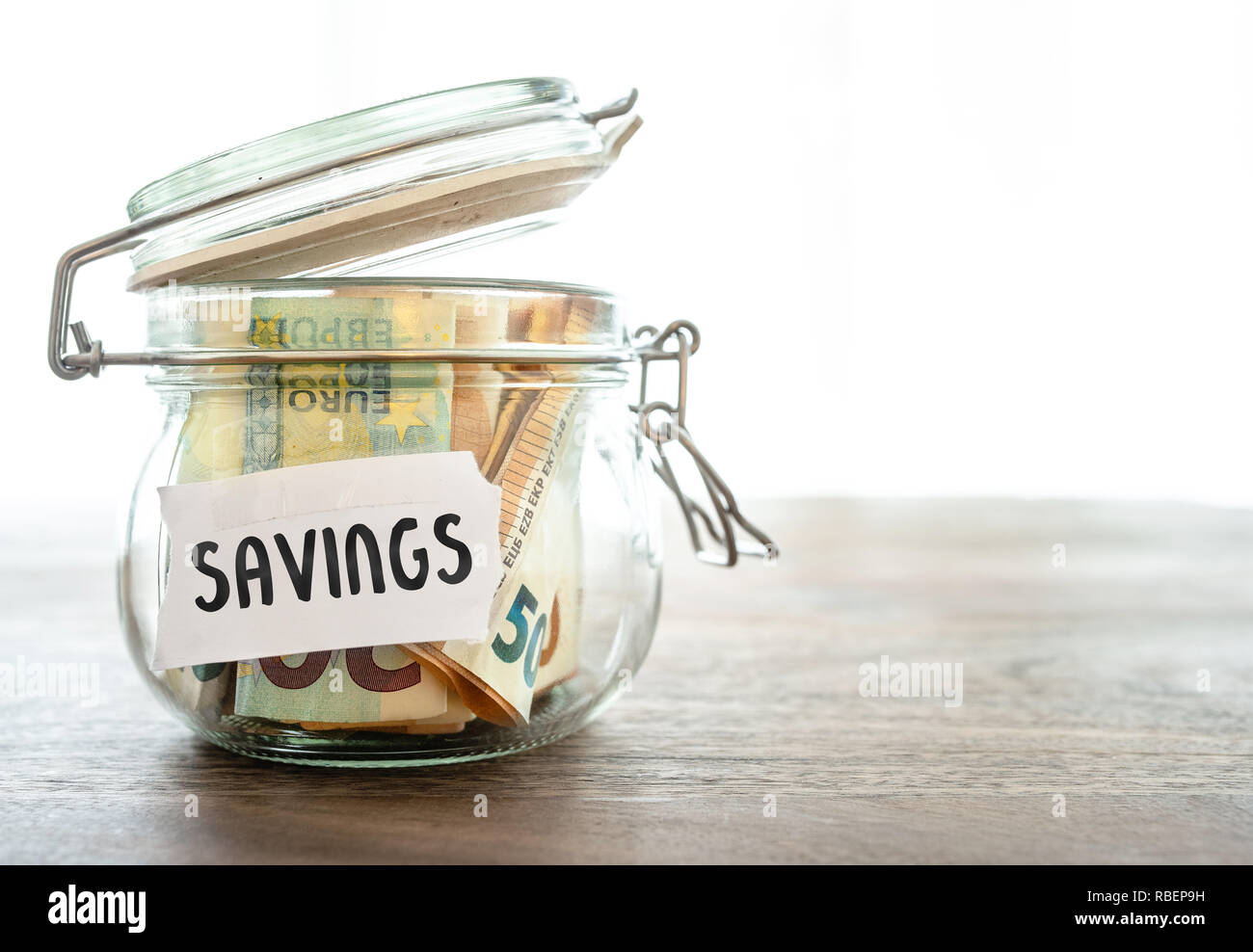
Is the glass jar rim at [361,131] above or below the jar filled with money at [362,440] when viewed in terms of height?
above

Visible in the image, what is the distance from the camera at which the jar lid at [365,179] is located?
0.41m

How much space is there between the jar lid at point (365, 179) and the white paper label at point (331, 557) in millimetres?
88

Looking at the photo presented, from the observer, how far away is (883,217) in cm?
331

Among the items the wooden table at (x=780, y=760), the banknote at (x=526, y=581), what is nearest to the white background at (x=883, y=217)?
the wooden table at (x=780, y=760)

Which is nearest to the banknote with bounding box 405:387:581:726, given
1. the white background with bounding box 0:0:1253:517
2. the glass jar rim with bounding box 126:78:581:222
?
the glass jar rim with bounding box 126:78:581:222

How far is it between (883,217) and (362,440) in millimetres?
3125

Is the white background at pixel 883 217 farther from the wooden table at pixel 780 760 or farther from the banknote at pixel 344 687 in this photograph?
the banknote at pixel 344 687

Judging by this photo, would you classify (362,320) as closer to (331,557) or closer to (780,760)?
(331,557)

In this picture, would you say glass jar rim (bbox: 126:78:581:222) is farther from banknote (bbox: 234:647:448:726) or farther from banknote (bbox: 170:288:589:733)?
banknote (bbox: 234:647:448:726)

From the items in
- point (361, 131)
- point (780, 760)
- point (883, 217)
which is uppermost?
point (883, 217)

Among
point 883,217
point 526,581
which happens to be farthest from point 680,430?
point 883,217

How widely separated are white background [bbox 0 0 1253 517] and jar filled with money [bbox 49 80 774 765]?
237 centimetres

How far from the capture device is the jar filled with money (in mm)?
393

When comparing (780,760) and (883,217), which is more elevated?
(883,217)
